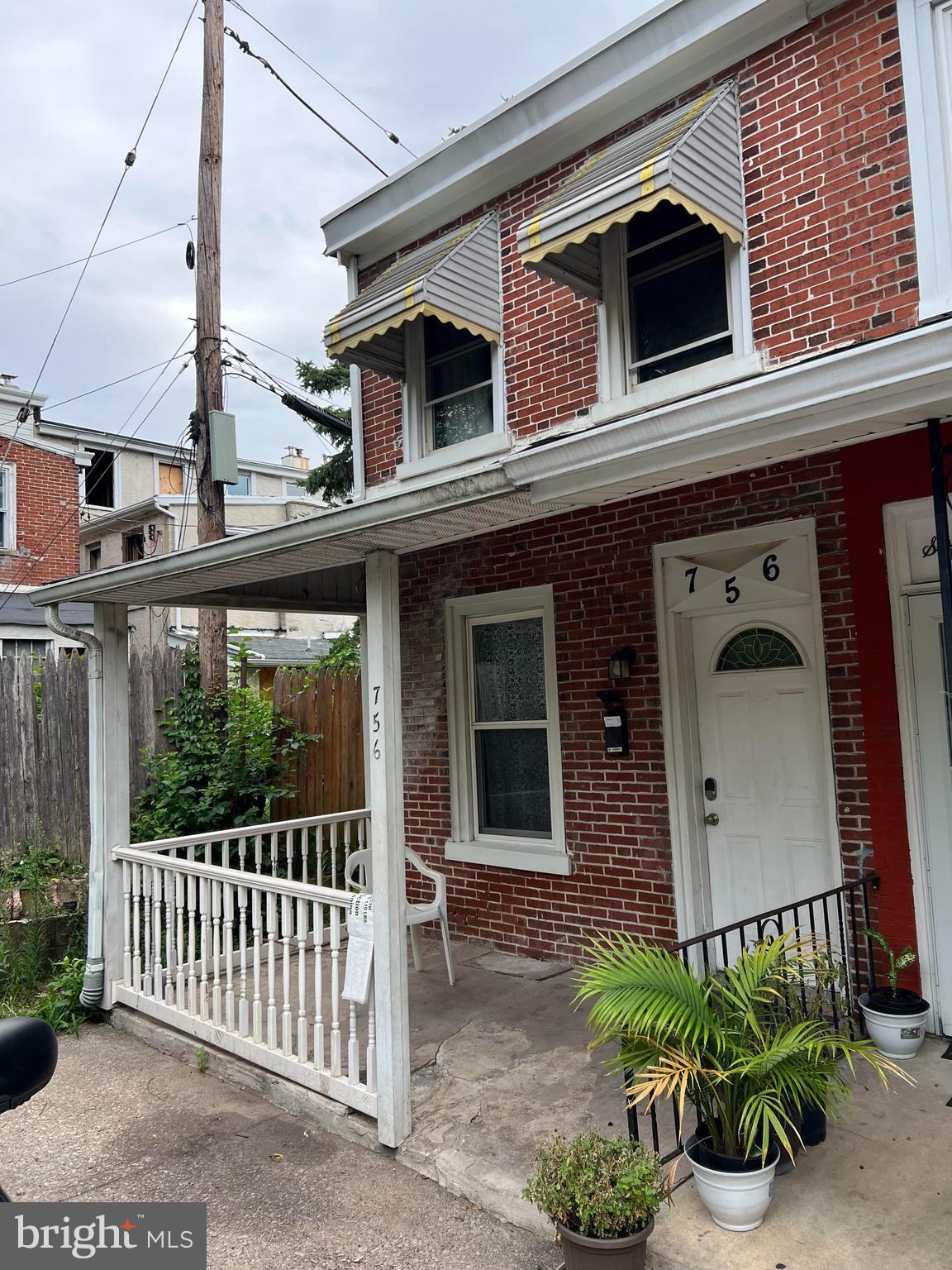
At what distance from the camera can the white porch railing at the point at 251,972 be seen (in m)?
4.04

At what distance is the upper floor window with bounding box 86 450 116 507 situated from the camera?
68.8ft

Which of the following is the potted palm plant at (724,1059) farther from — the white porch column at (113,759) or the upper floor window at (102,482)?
the upper floor window at (102,482)

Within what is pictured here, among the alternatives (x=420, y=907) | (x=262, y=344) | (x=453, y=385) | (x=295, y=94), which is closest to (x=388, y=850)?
(x=420, y=907)

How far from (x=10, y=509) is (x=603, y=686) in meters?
14.0

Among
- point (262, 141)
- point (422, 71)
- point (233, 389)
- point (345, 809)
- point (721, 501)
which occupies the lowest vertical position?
point (345, 809)

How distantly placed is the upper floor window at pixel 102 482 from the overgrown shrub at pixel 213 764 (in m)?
14.8

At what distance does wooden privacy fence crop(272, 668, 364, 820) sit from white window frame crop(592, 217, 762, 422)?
392cm

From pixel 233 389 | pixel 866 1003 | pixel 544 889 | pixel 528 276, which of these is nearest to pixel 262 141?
pixel 233 389

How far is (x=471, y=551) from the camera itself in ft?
21.0

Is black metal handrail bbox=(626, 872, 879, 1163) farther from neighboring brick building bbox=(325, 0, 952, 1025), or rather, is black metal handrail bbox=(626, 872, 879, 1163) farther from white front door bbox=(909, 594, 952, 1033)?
white front door bbox=(909, 594, 952, 1033)

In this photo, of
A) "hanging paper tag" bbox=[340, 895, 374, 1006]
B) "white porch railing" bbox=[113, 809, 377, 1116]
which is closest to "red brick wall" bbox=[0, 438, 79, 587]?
"white porch railing" bbox=[113, 809, 377, 1116]

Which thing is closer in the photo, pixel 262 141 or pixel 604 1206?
pixel 604 1206

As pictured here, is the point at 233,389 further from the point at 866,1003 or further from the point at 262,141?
the point at 866,1003

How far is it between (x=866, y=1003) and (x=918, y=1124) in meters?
0.64
